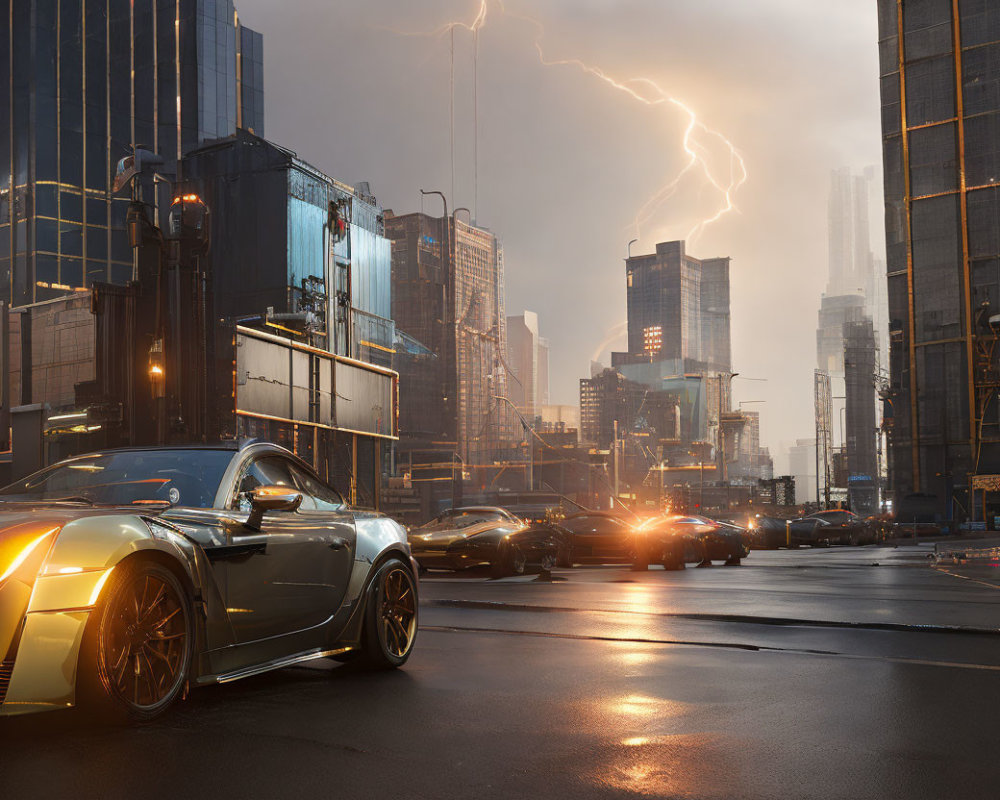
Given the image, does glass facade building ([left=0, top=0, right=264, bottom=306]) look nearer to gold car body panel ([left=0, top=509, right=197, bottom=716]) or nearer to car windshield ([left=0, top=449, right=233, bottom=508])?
car windshield ([left=0, top=449, right=233, bottom=508])

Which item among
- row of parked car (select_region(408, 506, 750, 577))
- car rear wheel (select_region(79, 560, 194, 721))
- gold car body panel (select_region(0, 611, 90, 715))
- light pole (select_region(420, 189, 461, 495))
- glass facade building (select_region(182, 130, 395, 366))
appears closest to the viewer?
gold car body panel (select_region(0, 611, 90, 715))

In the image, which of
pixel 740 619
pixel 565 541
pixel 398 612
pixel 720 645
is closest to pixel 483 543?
pixel 565 541

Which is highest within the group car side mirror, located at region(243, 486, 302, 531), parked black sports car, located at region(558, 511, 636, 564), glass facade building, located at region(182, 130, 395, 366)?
glass facade building, located at region(182, 130, 395, 366)

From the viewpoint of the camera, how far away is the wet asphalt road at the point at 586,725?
4125 millimetres

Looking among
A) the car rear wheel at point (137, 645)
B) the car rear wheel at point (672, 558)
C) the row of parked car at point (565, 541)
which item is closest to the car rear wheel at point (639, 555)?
the row of parked car at point (565, 541)

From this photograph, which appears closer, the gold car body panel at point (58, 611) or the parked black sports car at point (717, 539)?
the gold car body panel at point (58, 611)

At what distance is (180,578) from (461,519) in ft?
49.4

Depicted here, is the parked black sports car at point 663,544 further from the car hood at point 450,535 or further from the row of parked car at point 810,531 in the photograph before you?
the row of parked car at point 810,531

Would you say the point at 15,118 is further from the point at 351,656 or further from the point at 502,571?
the point at 351,656

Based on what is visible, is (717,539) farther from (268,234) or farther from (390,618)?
(268,234)

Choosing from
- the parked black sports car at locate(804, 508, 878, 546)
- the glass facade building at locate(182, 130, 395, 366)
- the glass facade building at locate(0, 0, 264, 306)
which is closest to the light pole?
the glass facade building at locate(0, 0, 264, 306)

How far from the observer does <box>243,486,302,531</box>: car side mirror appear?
5664mm

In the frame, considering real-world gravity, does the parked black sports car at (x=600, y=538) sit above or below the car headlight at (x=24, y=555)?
below

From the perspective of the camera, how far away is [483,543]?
63.1 ft
